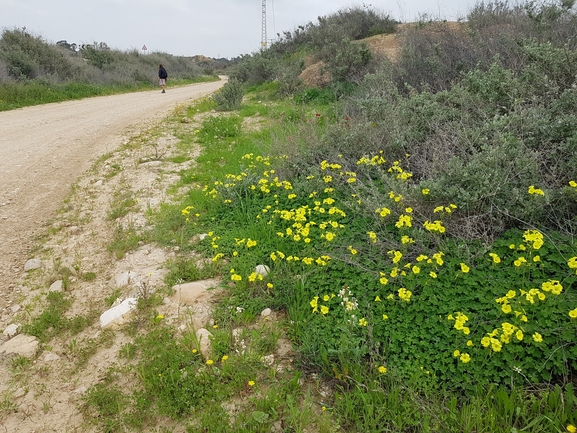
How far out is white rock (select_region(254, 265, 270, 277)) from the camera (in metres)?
3.25

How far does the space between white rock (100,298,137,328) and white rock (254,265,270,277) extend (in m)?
1.04

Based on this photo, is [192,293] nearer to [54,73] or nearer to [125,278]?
[125,278]

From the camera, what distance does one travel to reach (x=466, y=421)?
76.9 inches

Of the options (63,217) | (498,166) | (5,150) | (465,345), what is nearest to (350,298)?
(465,345)

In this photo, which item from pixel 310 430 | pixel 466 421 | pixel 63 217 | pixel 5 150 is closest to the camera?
pixel 466 421

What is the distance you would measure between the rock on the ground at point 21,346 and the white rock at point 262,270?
172 cm

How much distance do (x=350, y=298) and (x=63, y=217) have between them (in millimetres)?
3833

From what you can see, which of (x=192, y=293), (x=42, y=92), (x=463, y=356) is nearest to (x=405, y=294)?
(x=463, y=356)

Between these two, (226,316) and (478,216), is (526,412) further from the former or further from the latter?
(226,316)

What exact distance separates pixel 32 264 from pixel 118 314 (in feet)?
4.70

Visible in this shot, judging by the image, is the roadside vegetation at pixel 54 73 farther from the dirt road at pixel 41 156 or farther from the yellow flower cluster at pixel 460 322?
the yellow flower cluster at pixel 460 322

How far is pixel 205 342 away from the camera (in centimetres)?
264

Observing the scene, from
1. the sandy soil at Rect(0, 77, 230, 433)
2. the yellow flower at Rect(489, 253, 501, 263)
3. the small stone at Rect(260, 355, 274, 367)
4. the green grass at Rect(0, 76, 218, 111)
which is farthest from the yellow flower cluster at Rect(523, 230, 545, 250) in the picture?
the green grass at Rect(0, 76, 218, 111)

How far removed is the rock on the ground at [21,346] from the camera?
8.81ft
